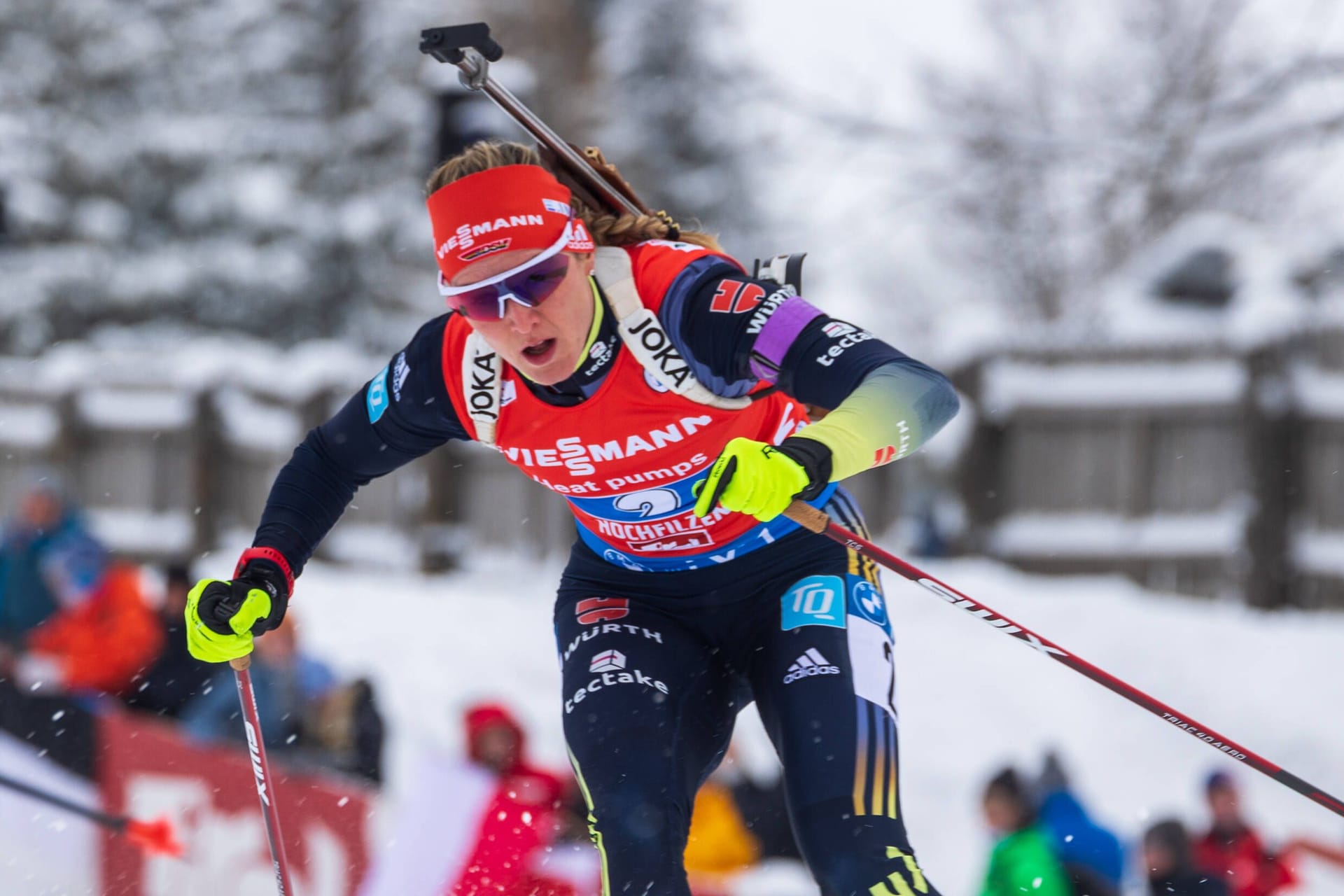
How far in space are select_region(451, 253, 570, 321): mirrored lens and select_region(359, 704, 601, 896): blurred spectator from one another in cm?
189

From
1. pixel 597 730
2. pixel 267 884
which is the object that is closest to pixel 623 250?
pixel 597 730

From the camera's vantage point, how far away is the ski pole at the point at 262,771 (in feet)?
10.8

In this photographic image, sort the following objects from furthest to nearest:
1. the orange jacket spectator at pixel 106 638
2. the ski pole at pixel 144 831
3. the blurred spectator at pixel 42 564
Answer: the blurred spectator at pixel 42 564 < the orange jacket spectator at pixel 106 638 < the ski pole at pixel 144 831

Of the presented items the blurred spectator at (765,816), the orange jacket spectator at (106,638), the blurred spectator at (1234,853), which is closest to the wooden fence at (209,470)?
the orange jacket spectator at (106,638)

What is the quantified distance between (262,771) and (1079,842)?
9.34 ft

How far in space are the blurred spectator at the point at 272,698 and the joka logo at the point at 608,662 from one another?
3.34 m

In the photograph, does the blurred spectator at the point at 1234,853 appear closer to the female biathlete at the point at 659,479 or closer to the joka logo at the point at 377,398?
the female biathlete at the point at 659,479

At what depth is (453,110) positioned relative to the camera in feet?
27.0

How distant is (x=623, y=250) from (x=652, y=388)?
13.9 inches

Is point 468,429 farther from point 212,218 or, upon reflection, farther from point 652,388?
point 212,218

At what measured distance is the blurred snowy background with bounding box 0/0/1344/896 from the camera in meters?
7.65

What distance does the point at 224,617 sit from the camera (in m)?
3.12

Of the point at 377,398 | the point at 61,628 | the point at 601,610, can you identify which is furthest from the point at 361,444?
the point at 61,628

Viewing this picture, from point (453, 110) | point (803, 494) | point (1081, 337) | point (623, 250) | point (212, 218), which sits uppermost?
point (212, 218)
